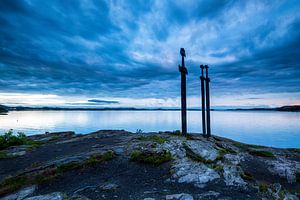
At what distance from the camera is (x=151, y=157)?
25.5 feet

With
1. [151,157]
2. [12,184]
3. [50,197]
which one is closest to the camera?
[50,197]

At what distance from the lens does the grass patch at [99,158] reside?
295 inches

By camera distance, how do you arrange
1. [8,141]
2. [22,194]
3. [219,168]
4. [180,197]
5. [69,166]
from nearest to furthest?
[180,197]
[22,194]
[219,168]
[69,166]
[8,141]

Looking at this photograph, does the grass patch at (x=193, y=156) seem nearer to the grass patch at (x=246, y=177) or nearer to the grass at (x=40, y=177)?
the grass patch at (x=246, y=177)

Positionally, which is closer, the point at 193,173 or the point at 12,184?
the point at 12,184

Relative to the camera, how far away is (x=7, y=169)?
773 centimetres

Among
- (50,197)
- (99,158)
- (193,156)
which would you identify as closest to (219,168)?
(193,156)

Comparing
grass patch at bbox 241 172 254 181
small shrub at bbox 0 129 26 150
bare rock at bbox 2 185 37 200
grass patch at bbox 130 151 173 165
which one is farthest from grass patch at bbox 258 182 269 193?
small shrub at bbox 0 129 26 150

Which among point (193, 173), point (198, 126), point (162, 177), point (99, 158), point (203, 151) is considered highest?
point (203, 151)

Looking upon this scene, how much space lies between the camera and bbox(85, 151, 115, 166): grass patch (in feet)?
24.5

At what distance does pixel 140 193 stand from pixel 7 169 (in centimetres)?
647

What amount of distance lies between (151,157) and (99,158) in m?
2.34

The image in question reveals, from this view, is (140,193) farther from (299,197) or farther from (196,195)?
(299,197)

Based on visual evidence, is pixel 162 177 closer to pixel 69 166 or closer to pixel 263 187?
pixel 263 187
